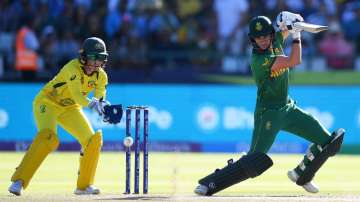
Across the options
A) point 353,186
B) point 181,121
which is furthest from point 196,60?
point 353,186

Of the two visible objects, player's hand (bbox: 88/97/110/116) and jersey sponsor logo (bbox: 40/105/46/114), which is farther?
jersey sponsor logo (bbox: 40/105/46/114)

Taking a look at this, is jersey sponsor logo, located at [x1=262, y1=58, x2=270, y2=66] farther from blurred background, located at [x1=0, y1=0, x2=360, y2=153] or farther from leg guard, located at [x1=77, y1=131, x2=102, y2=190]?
blurred background, located at [x1=0, y1=0, x2=360, y2=153]

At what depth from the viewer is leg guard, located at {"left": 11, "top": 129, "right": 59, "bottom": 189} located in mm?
9922

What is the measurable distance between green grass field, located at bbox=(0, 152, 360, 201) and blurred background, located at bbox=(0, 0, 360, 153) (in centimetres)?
85

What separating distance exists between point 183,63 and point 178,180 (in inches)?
271

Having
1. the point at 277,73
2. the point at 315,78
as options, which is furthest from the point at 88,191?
the point at 315,78

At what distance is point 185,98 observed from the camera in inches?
672

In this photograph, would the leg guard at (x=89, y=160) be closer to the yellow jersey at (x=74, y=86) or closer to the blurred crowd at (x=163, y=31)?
the yellow jersey at (x=74, y=86)

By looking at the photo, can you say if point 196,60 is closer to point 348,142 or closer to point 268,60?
point 348,142

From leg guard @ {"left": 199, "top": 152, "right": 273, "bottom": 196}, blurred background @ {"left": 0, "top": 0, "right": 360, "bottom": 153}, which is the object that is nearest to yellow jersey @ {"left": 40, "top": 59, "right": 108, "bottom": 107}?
leg guard @ {"left": 199, "top": 152, "right": 273, "bottom": 196}

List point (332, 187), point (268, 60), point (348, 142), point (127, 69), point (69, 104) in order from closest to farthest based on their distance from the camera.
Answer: point (268, 60), point (69, 104), point (332, 187), point (348, 142), point (127, 69)

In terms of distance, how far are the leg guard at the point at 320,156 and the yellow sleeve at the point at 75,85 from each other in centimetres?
234

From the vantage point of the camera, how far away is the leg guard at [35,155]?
9922mm

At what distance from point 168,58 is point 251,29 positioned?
908 centimetres
